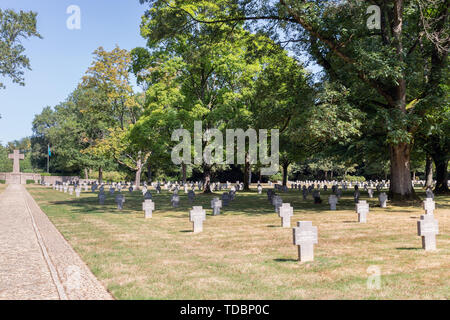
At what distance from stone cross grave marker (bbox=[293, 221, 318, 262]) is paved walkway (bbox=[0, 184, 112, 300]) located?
3.71m

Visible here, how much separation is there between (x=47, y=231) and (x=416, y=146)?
25652mm

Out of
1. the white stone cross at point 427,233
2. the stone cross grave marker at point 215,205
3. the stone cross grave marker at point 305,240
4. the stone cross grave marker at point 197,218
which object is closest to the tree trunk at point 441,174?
the stone cross grave marker at point 215,205

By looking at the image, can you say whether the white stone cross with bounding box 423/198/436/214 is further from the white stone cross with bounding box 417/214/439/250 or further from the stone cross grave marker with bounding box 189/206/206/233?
the stone cross grave marker with bounding box 189/206/206/233

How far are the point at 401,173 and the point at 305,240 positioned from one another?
13.6 meters

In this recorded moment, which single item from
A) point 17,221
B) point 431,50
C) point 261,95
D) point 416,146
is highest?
point 431,50

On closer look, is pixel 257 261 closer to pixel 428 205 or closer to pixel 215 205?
pixel 215 205

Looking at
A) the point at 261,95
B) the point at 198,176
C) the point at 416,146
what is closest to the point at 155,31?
the point at 261,95

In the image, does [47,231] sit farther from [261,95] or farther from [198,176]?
[198,176]

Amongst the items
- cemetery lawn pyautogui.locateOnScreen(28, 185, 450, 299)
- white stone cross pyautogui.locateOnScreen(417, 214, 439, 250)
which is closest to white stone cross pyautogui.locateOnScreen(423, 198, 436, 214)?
cemetery lawn pyautogui.locateOnScreen(28, 185, 450, 299)

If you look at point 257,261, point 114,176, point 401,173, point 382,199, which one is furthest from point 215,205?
point 114,176

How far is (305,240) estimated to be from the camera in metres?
7.28

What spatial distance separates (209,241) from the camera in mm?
9531

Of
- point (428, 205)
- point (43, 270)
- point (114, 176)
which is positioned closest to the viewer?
point (43, 270)
